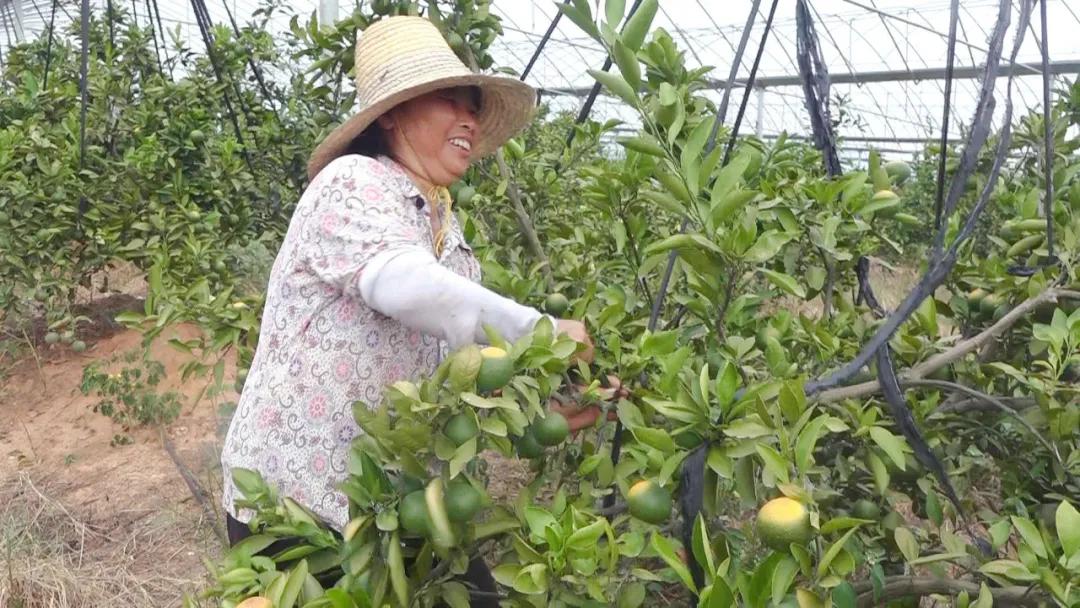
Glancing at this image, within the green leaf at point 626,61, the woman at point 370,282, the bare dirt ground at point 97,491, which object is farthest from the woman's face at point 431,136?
the bare dirt ground at point 97,491

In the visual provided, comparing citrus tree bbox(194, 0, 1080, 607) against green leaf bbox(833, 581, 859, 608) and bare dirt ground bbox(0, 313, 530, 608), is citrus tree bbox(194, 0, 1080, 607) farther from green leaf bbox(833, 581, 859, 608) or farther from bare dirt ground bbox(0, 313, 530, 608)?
bare dirt ground bbox(0, 313, 530, 608)

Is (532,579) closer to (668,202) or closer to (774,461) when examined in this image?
(774,461)

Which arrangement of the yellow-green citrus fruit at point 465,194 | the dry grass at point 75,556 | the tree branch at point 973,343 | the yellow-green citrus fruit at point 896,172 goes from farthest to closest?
1. the dry grass at point 75,556
2. the yellow-green citrus fruit at point 465,194
3. the yellow-green citrus fruit at point 896,172
4. the tree branch at point 973,343

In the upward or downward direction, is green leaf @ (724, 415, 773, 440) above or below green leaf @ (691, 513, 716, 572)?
above

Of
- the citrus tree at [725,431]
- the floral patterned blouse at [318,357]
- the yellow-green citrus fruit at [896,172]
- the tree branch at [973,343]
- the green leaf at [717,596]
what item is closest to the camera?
the green leaf at [717,596]

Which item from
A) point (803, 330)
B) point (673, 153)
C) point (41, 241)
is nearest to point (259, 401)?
point (673, 153)

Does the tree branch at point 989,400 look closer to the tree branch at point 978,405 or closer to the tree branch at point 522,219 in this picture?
the tree branch at point 978,405

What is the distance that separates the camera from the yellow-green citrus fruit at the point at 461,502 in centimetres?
97

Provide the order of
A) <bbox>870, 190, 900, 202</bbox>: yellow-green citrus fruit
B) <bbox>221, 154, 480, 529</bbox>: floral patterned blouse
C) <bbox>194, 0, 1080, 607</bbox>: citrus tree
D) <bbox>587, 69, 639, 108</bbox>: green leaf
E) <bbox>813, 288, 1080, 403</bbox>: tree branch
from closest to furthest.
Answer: <bbox>194, 0, 1080, 607</bbox>: citrus tree
<bbox>587, 69, 639, 108</bbox>: green leaf
<bbox>813, 288, 1080, 403</bbox>: tree branch
<bbox>221, 154, 480, 529</bbox>: floral patterned blouse
<bbox>870, 190, 900, 202</bbox>: yellow-green citrus fruit

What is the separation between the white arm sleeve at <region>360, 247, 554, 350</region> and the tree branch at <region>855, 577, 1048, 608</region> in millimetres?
566

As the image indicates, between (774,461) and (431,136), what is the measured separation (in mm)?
754

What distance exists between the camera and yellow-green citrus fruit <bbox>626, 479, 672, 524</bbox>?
3.33 ft

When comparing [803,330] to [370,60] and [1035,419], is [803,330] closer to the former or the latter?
[1035,419]

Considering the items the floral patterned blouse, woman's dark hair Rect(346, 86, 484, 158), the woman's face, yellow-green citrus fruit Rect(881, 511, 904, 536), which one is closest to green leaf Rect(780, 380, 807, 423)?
yellow-green citrus fruit Rect(881, 511, 904, 536)
